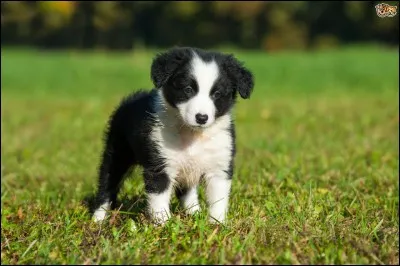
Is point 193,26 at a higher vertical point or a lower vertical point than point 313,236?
higher

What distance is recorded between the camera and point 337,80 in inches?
956

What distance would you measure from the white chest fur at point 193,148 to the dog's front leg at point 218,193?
0.14ft

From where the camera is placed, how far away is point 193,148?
18.0ft

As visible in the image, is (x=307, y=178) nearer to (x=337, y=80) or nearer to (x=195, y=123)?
(x=195, y=123)

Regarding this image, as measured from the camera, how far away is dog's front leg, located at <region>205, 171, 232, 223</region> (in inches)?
212

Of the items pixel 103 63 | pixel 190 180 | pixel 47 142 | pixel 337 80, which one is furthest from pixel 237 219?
pixel 103 63

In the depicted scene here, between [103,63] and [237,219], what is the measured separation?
91.2 feet

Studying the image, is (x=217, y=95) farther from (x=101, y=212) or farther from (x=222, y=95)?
(x=101, y=212)

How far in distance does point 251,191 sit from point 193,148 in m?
1.16

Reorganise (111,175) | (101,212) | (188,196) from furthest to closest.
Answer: (111,175)
(101,212)
(188,196)

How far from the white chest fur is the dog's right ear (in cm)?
32

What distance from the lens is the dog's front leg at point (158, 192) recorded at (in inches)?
209

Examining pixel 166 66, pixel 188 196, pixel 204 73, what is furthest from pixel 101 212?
pixel 204 73

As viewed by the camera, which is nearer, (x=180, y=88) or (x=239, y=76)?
(x=180, y=88)
